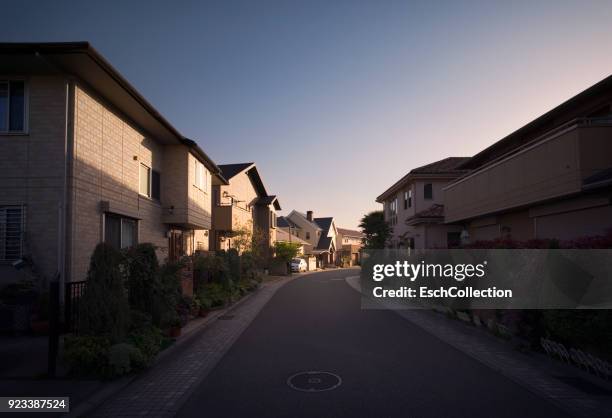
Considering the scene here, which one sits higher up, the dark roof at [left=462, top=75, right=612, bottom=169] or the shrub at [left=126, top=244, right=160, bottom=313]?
the dark roof at [left=462, top=75, right=612, bottom=169]

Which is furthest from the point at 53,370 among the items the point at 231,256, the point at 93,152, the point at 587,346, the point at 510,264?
the point at 231,256

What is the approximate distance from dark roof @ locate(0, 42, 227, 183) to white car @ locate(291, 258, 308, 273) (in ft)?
119

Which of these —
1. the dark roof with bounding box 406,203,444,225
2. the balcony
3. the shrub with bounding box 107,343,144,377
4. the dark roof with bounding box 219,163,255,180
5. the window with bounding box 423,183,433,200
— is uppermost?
the dark roof with bounding box 219,163,255,180

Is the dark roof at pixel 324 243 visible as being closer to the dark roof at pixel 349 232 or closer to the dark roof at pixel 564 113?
the dark roof at pixel 349 232

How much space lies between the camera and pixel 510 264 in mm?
9500

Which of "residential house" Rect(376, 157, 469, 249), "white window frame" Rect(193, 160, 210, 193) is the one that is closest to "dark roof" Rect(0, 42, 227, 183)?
"white window frame" Rect(193, 160, 210, 193)

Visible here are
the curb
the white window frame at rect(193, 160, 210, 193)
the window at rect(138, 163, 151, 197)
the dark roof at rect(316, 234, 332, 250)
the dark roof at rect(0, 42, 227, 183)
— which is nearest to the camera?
the curb

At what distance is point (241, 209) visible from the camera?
98.9ft

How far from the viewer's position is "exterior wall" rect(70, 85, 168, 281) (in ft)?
34.3

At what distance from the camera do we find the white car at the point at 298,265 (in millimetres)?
48406

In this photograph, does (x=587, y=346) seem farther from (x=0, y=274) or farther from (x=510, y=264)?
(x=0, y=274)

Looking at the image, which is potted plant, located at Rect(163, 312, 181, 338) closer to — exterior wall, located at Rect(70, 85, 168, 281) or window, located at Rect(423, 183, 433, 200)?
exterior wall, located at Rect(70, 85, 168, 281)

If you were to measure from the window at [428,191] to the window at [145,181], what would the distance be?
52.9 feet

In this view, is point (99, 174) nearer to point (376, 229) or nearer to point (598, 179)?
point (598, 179)
